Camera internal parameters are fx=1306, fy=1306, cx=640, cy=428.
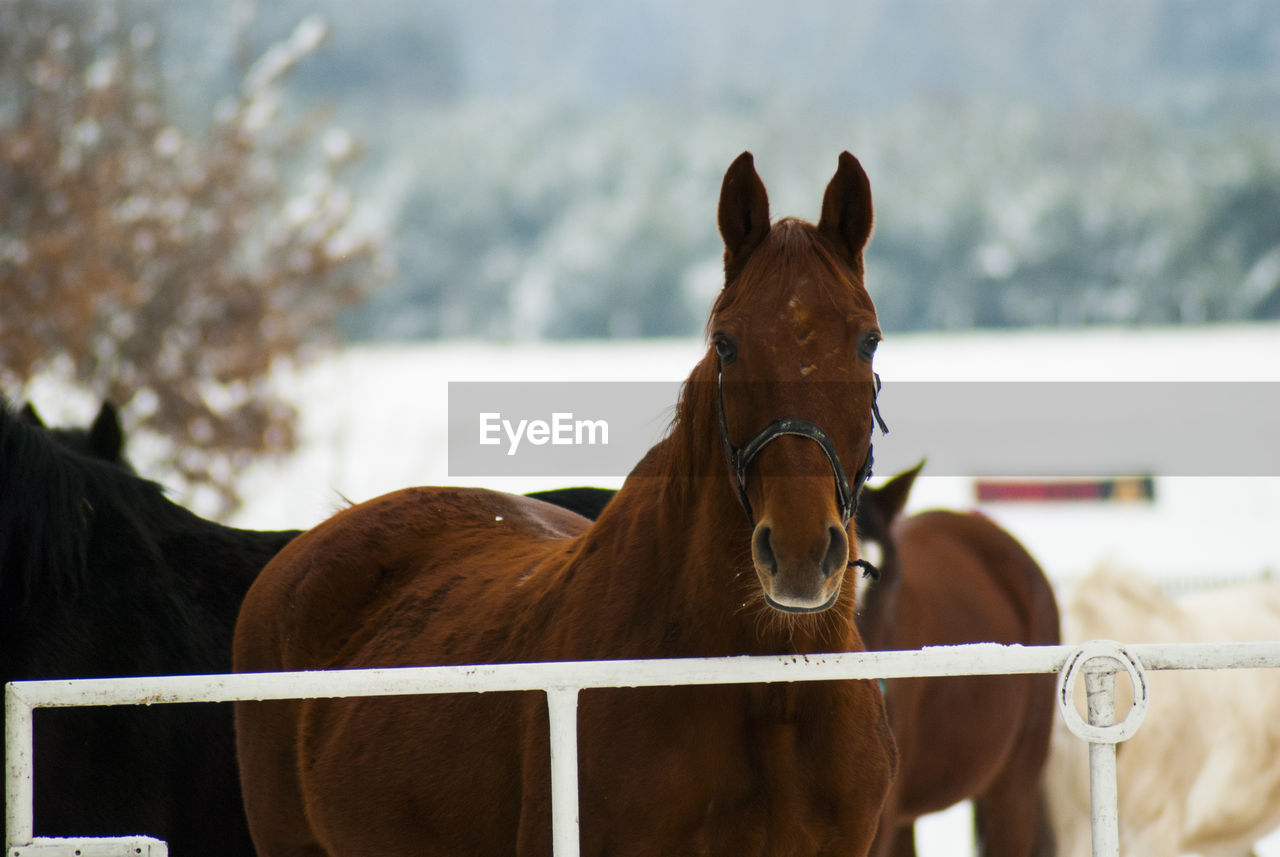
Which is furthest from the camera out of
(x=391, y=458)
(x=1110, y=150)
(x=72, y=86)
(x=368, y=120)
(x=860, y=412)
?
(x=368, y=120)

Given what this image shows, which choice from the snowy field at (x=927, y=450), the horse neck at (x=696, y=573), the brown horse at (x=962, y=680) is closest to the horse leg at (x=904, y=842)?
the brown horse at (x=962, y=680)

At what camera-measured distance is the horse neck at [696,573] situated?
2.27 m

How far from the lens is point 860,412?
2.20m

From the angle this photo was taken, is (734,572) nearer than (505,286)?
Yes

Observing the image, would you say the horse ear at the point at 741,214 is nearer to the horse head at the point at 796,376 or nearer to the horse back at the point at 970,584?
the horse head at the point at 796,376

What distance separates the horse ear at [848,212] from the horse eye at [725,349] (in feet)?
1.05

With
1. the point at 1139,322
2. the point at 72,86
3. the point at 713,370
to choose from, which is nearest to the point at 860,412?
the point at 713,370

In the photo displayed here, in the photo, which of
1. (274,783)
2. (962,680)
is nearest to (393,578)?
(274,783)

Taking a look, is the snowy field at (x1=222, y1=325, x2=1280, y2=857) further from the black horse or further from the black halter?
the black halter

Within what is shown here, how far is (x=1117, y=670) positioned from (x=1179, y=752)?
3.46 metres

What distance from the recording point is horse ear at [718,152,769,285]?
2.39 metres

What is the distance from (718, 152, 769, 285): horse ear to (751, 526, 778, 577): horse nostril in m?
0.59

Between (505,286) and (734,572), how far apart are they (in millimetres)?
38261

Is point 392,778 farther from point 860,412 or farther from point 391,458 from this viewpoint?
point 391,458
